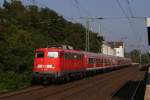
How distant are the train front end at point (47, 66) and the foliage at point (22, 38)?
1158 mm

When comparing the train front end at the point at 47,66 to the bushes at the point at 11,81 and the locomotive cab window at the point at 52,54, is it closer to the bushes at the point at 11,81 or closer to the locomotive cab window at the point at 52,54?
the locomotive cab window at the point at 52,54

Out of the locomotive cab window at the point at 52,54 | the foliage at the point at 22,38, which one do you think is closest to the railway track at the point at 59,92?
the locomotive cab window at the point at 52,54

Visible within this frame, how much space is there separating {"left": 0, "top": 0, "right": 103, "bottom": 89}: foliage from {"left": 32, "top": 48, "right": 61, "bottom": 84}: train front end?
116cm

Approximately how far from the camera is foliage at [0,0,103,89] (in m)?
32.5

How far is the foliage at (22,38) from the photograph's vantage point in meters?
32.5

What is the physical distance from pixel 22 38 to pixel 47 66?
53.4 ft

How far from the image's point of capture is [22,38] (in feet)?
158

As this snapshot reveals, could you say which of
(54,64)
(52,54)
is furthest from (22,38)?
(54,64)

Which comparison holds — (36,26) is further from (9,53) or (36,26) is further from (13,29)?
(9,53)

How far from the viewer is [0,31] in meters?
41.9

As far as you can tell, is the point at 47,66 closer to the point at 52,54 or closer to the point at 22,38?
the point at 52,54

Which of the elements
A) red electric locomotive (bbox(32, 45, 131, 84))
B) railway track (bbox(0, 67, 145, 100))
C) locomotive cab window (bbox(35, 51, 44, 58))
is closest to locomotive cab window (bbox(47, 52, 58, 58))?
red electric locomotive (bbox(32, 45, 131, 84))

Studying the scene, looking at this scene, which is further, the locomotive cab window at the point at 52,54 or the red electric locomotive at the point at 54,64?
the locomotive cab window at the point at 52,54

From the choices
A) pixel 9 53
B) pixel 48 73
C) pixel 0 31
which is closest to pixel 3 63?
pixel 9 53
